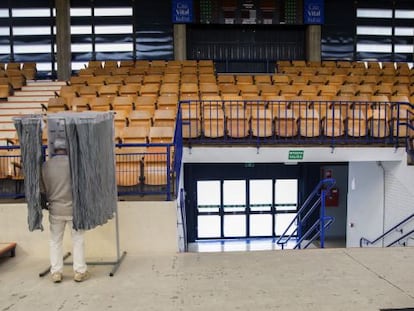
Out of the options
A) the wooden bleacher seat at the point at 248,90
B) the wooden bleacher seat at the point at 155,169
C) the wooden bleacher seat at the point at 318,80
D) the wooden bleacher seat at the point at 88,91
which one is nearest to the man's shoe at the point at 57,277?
the wooden bleacher seat at the point at 155,169

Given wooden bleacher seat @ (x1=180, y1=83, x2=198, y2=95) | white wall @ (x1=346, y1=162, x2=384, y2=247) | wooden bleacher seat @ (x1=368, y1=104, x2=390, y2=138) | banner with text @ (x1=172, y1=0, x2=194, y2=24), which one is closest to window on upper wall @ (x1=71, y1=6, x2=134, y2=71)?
banner with text @ (x1=172, y1=0, x2=194, y2=24)

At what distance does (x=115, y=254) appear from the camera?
463 centimetres

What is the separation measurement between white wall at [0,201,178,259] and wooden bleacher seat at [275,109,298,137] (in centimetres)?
305

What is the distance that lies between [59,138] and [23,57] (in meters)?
10.8

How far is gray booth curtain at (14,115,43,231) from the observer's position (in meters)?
3.93

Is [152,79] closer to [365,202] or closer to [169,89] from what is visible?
[169,89]

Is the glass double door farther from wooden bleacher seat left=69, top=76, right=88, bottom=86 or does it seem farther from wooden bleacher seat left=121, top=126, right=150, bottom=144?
wooden bleacher seat left=121, top=126, right=150, bottom=144

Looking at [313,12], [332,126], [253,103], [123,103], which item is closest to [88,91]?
[123,103]

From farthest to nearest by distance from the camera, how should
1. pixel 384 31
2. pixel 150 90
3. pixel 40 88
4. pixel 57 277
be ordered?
1. pixel 384 31
2. pixel 40 88
3. pixel 150 90
4. pixel 57 277

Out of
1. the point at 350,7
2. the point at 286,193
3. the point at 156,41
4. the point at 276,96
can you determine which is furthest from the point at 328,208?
the point at 156,41

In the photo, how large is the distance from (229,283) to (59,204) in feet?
5.85

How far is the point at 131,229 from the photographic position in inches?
190

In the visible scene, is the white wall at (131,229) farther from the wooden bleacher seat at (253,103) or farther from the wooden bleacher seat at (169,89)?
the wooden bleacher seat at (169,89)

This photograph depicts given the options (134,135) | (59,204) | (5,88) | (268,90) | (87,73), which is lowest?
(59,204)
